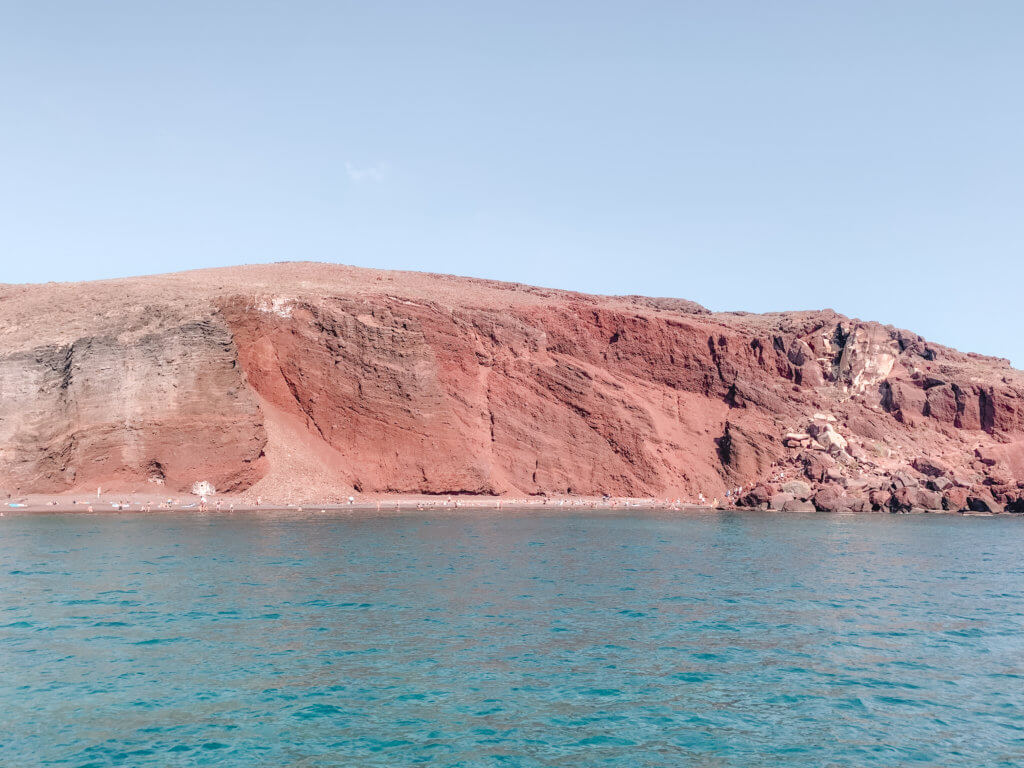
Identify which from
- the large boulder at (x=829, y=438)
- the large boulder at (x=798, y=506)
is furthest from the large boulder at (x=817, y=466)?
the large boulder at (x=798, y=506)

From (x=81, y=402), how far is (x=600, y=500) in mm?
38959

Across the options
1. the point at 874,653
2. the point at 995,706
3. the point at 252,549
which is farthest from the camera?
the point at 252,549

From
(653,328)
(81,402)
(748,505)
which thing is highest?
(653,328)

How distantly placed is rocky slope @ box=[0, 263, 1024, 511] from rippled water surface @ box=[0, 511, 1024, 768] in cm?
2172

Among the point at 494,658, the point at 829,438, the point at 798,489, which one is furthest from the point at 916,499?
the point at 494,658

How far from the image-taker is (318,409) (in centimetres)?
6406

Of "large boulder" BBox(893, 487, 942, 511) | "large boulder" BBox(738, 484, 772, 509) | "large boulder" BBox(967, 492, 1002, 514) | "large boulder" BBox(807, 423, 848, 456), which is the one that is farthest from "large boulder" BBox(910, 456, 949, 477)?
"large boulder" BBox(738, 484, 772, 509)

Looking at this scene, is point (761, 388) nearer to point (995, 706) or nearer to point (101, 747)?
point (995, 706)

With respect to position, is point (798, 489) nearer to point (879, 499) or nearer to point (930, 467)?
point (879, 499)

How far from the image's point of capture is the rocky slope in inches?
2170

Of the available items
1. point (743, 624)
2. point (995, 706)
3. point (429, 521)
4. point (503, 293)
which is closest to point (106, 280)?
point (503, 293)

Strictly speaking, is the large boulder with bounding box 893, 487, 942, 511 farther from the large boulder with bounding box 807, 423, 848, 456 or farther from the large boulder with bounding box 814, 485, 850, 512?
the large boulder with bounding box 807, 423, 848, 456

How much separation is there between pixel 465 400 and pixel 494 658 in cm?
5077

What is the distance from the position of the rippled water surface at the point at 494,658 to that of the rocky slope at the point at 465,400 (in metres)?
21.7
